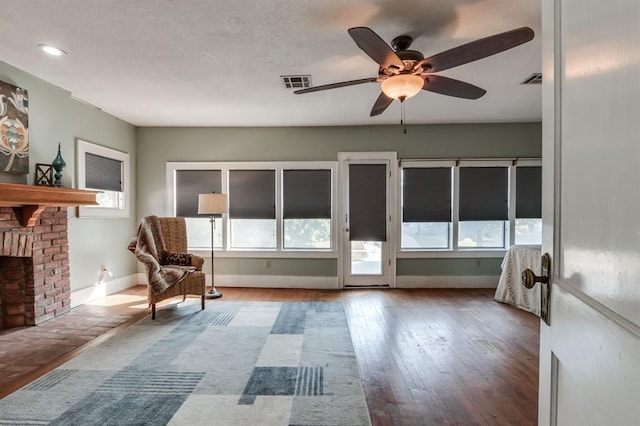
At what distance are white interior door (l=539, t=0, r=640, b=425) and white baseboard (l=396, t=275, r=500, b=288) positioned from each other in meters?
4.26

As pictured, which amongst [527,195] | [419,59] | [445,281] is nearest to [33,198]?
[419,59]

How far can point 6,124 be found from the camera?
304 cm

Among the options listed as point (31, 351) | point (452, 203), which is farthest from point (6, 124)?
point (452, 203)

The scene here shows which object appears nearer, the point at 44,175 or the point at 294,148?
the point at 44,175

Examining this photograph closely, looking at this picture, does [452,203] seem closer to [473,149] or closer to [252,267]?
[473,149]

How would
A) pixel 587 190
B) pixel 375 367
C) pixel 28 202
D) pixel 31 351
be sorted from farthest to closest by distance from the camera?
pixel 28 202 < pixel 31 351 < pixel 375 367 < pixel 587 190

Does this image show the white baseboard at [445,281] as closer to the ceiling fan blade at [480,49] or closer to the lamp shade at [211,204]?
the lamp shade at [211,204]

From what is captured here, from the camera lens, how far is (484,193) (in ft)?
16.4

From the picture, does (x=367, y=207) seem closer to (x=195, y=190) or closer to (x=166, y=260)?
(x=195, y=190)

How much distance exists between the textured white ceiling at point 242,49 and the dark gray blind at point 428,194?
105 cm

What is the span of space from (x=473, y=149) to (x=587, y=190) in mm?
4861

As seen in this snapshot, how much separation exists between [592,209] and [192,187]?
522 centimetres

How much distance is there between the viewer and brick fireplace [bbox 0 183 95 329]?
3105 mm

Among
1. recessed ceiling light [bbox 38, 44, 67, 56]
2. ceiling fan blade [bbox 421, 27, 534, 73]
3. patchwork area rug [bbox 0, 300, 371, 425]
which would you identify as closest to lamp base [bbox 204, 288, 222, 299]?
patchwork area rug [bbox 0, 300, 371, 425]
